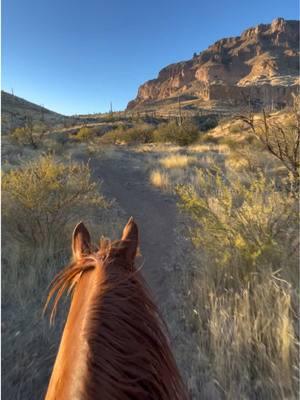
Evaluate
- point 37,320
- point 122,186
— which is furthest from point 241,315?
point 122,186

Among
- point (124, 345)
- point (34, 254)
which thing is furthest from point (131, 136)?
point (124, 345)

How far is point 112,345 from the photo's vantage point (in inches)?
34.9

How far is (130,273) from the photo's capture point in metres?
1.19

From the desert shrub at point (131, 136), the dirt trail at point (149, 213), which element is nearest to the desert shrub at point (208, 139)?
the desert shrub at point (131, 136)

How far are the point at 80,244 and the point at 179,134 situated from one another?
2756 centimetres

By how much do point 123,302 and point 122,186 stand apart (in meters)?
10.6

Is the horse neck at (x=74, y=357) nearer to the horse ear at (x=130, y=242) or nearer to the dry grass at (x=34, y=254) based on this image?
the horse ear at (x=130, y=242)

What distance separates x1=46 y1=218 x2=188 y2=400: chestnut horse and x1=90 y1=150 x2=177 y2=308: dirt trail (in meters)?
1.64

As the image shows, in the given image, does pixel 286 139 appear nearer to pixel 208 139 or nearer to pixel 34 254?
pixel 34 254

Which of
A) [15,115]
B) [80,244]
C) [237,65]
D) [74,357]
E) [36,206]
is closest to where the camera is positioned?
[74,357]

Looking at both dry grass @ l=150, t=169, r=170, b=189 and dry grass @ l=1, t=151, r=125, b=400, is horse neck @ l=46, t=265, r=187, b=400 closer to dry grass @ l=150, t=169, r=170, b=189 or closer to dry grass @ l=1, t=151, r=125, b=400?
dry grass @ l=1, t=151, r=125, b=400

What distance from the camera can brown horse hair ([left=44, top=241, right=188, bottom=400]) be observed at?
0.81m

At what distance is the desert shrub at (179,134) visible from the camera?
28016mm

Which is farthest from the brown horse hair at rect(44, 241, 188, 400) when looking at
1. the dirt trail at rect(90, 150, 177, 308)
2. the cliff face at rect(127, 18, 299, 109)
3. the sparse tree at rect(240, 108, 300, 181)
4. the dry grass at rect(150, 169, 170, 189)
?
the cliff face at rect(127, 18, 299, 109)
